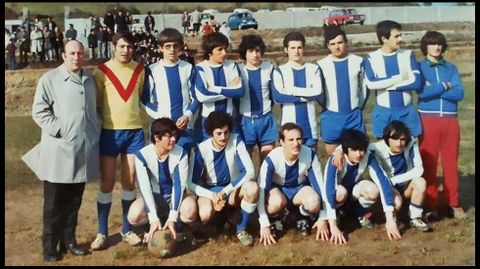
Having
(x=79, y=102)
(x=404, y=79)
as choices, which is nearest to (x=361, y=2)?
(x=404, y=79)

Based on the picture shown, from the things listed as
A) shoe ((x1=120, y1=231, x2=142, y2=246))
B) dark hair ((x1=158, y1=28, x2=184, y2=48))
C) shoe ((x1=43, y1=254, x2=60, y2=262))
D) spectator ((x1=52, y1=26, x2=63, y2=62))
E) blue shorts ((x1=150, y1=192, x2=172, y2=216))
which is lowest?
shoe ((x1=43, y1=254, x2=60, y2=262))

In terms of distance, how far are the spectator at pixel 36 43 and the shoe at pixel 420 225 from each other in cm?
380

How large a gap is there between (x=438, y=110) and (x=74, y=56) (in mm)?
2803

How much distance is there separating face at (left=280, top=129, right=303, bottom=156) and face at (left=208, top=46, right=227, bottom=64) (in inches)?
30.3

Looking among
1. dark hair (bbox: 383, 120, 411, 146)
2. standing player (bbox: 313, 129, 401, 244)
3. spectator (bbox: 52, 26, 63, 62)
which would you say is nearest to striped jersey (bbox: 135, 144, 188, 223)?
standing player (bbox: 313, 129, 401, 244)

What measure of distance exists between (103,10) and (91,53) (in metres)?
1.48

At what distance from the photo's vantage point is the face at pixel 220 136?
15.5 feet

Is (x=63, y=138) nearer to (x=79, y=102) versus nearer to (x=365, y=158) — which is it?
(x=79, y=102)

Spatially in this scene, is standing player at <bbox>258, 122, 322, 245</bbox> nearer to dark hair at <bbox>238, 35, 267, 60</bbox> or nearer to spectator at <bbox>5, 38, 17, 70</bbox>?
dark hair at <bbox>238, 35, 267, 60</bbox>

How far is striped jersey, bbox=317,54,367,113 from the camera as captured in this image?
5168 mm

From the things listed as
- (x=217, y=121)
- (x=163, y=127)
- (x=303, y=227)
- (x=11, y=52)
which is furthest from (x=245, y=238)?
(x=11, y=52)

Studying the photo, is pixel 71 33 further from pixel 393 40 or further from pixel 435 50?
pixel 435 50

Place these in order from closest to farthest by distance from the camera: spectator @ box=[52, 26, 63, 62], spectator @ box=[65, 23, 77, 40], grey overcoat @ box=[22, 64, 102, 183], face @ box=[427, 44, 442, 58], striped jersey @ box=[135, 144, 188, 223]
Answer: grey overcoat @ box=[22, 64, 102, 183]
striped jersey @ box=[135, 144, 188, 223]
face @ box=[427, 44, 442, 58]
spectator @ box=[52, 26, 63, 62]
spectator @ box=[65, 23, 77, 40]

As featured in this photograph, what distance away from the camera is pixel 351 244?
4.85 metres
